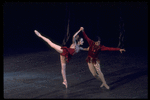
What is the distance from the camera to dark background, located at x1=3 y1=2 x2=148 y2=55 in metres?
13.9

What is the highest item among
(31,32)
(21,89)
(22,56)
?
(31,32)

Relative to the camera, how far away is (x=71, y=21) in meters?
13.9

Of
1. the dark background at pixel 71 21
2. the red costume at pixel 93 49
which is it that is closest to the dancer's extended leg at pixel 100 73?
the red costume at pixel 93 49

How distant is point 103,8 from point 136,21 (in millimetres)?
1895

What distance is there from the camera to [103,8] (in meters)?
14.2

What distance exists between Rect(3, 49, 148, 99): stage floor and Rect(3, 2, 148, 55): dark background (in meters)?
3.01

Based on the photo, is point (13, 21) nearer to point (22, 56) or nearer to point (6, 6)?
point (6, 6)

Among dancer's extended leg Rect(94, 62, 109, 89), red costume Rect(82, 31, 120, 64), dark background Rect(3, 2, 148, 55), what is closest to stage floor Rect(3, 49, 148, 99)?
dancer's extended leg Rect(94, 62, 109, 89)

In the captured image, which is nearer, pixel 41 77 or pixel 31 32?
pixel 41 77

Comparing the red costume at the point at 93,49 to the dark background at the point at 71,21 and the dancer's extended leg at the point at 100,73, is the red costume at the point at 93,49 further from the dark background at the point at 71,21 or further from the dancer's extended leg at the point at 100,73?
the dark background at the point at 71,21

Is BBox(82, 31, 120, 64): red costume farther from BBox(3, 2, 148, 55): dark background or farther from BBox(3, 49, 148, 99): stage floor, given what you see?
BBox(3, 2, 148, 55): dark background

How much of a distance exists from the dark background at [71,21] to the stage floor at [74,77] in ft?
9.88

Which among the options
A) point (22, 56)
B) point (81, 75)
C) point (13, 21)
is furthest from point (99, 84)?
point (13, 21)

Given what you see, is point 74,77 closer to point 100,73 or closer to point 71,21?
Answer: point 100,73
